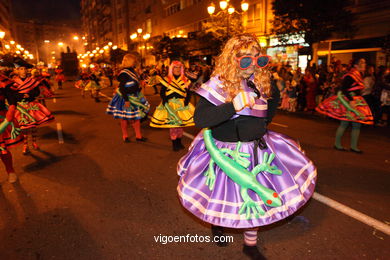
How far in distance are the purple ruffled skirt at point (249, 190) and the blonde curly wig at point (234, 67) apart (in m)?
0.48

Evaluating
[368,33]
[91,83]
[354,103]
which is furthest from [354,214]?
[91,83]

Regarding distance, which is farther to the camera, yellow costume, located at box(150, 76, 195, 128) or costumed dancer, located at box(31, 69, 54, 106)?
costumed dancer, located at box(31, 69, 54, 106)

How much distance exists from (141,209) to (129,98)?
4.07 metres

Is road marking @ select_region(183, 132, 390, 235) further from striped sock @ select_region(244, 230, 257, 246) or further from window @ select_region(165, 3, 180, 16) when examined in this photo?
window @ select_region(165, 3, 180, 16)

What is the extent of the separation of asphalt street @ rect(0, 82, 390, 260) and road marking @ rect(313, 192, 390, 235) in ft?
0.30

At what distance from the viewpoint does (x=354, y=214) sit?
12.8 ft

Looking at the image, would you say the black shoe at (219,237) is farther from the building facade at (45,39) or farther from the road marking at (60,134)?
the building facade at (45,39)

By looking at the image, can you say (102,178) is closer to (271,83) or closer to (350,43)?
(271,83)

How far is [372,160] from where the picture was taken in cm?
607

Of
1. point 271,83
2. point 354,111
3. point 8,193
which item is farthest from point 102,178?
point 354,111

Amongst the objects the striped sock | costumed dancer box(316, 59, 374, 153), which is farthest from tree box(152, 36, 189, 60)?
the striped sock

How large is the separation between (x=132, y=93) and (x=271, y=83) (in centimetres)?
530

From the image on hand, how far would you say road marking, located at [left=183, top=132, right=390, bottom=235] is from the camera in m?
3.58

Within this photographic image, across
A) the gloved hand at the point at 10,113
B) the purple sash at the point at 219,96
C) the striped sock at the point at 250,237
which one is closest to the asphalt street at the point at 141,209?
the striped sock at the point at 250,237
